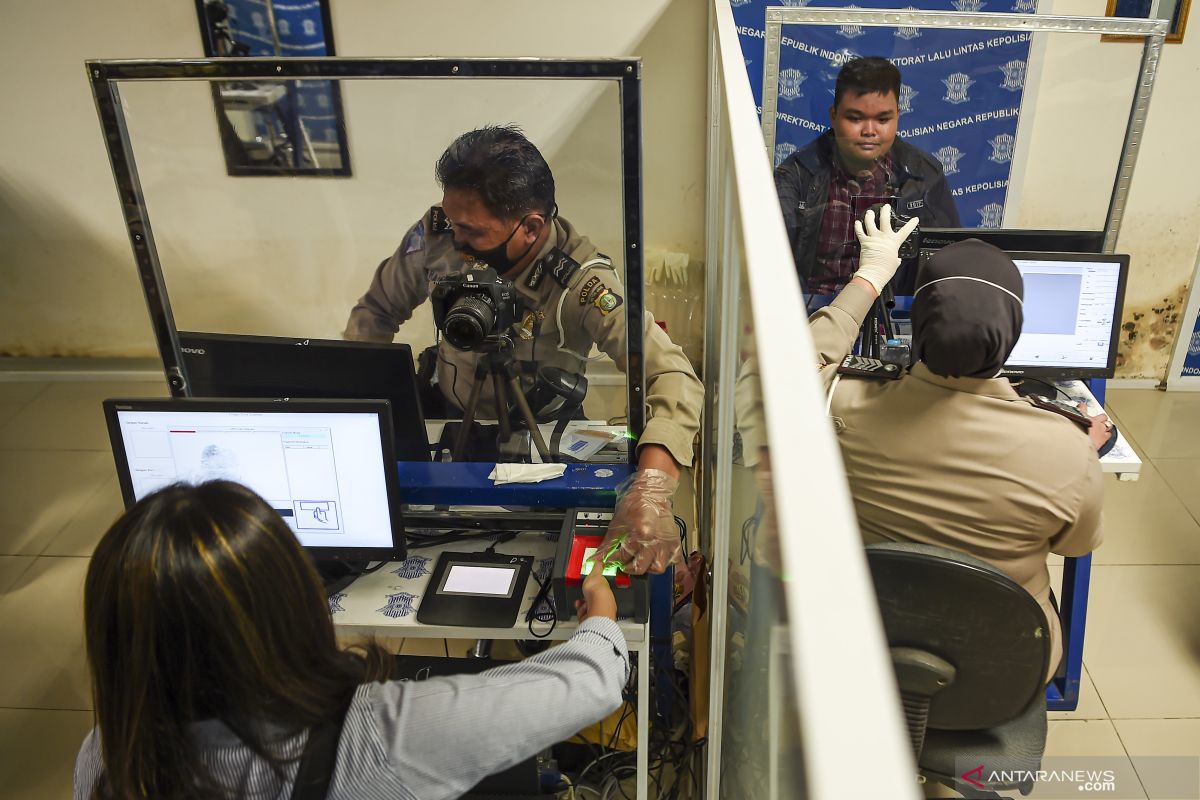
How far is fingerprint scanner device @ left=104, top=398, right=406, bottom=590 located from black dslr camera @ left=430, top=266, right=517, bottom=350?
210mm

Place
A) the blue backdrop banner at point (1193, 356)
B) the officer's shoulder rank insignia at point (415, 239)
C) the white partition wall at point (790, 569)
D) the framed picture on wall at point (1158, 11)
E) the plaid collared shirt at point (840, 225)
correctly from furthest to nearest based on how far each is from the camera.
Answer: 1. the blue backdrop banner at point (1193, 356)
2. the framed picture on wall at point (1158, 11)
3. the plaid collared shirt at point (840, 225)
4. the officer's shoulder rank insignia at point (415, 239)
5. the white partition wall at point (790, 569)

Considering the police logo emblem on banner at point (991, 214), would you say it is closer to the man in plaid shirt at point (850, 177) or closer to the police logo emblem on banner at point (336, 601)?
the man in plaid shirt at point (850, 177)

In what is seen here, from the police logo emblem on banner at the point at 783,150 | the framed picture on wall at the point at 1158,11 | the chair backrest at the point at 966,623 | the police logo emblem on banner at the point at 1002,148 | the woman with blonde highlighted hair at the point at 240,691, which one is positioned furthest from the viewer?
the police logo emblem on banner at the point at 1002,148

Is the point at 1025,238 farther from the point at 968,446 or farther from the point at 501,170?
the point at 501,170

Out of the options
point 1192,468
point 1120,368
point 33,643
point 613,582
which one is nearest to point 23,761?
point 33,643

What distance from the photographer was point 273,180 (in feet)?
5.67

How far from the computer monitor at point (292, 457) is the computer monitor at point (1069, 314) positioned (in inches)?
59.1

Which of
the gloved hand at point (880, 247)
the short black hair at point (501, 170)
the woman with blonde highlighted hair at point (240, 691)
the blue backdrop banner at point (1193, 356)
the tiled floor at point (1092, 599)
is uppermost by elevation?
the short black hair at point (501, 170)

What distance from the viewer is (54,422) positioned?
3.41 meters

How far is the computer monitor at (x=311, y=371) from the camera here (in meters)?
1.56

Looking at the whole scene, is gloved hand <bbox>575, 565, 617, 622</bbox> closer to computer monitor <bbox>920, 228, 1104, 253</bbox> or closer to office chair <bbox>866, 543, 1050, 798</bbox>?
→ office chair <bbox>866, 543, 1050, 798</bbox>

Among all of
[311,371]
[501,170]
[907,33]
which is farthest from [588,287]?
[907,33]

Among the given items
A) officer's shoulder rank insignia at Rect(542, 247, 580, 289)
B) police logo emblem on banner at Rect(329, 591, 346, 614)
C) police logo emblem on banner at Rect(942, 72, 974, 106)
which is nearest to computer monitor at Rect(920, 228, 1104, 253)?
officer's shoulder rank insignia at Rect(542, 247, 580, 289)

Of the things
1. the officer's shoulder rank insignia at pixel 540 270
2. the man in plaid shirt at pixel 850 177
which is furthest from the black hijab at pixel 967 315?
the man in plaid shirt at pixel 850 177
